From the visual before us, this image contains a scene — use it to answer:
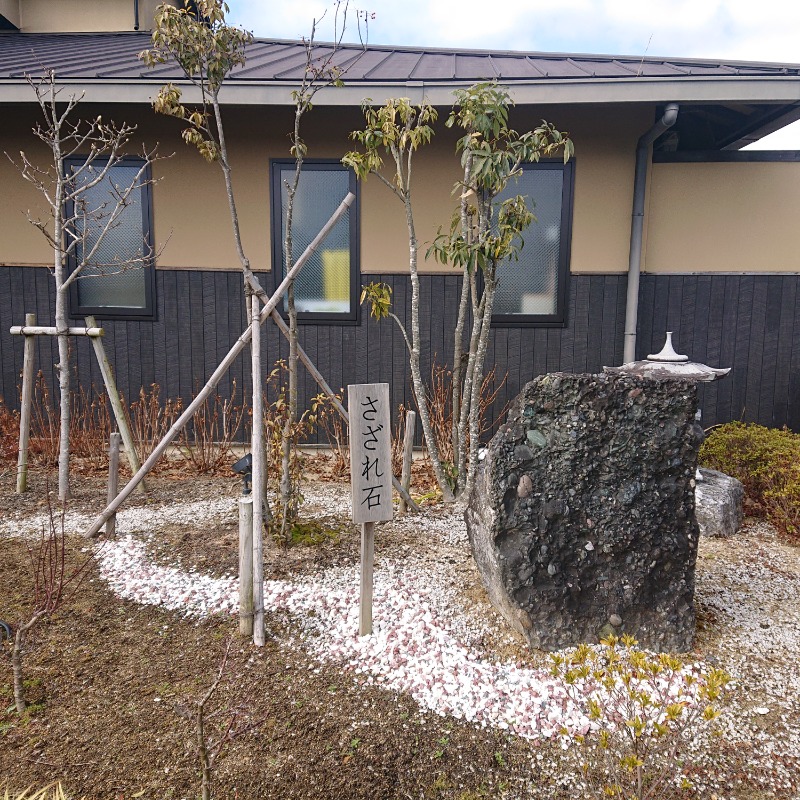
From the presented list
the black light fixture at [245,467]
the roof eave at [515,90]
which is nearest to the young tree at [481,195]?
the roof eave at [515,90]

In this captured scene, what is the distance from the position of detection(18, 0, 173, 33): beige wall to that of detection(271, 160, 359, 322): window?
4.75 m

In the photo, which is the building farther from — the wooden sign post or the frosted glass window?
the wooden sign post

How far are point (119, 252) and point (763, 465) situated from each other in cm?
622

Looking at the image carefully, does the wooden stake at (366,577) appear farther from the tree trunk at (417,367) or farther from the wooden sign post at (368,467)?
the tree trunk at (417,367)

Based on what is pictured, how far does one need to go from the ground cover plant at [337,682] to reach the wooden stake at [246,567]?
11 centimetres

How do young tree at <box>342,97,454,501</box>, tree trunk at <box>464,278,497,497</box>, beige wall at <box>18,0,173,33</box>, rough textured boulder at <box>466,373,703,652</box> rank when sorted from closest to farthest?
rough textured boulder at <box>466,373,703,652</box>
young tree at <box>342,97,454,501</box>
tree trunk at <box>464,278,497,497</box>
beige wall at <box>18,0,173,33</box>

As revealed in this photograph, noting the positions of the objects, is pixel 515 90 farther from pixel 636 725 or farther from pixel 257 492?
pixel 636 725

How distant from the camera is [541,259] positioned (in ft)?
19.2

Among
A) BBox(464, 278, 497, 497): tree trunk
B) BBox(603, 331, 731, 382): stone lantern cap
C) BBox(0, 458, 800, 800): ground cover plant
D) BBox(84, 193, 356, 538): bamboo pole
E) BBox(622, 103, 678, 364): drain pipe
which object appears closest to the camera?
BBox(0, 458, 800, 800): ground cover plant

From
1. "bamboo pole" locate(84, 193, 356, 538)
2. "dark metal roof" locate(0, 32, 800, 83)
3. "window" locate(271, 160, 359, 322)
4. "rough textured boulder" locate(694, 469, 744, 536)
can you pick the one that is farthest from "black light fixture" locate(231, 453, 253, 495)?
"dark metal roof" locate(0, 32, 800, 83)

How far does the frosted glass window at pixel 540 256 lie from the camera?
5.75 meters

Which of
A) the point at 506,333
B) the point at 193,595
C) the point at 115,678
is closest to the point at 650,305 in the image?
the point at 506,333

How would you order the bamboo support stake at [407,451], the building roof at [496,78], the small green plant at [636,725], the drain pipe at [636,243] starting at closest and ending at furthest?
1. the small green plant at [636,725]
2. the bamboo support stake at [407,451]
3. the building roof at [496,78]
4. the drain pipe at [636,243]

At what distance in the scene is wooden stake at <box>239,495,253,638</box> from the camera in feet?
9.14
